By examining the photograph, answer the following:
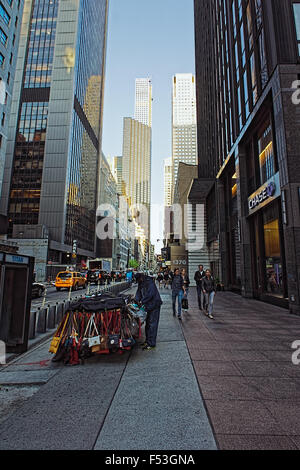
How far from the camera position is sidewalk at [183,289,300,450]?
2652 millimetres

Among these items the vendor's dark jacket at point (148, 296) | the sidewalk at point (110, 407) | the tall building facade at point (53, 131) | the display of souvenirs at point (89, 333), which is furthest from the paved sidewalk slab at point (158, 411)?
the tall building facade at point (53, 131)

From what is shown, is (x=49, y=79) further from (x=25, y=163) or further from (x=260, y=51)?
(x=260, y=51)

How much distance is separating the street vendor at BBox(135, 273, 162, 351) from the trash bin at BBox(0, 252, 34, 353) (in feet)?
9.35

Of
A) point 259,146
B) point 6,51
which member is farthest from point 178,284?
point 6,51

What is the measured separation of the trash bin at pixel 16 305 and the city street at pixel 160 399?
585 mm

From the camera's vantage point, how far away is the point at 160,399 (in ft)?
11.4

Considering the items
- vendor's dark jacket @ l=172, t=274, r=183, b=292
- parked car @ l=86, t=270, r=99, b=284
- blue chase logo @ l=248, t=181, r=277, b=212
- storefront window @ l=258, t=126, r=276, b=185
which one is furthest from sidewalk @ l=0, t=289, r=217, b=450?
parked car @ l=86, t=270, r=99, b=284

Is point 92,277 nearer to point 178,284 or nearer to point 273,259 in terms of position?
point 273,259

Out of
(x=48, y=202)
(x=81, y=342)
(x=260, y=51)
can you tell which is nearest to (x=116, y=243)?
(x=48, y=202)

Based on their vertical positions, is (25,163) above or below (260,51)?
above

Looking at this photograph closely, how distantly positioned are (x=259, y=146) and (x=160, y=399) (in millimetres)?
17021

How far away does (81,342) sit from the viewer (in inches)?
203

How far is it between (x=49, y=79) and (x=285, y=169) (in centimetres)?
7470

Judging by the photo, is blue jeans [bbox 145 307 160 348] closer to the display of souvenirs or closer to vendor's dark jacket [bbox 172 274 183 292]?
the display of souvenirs
